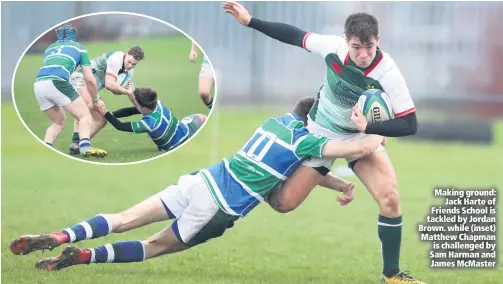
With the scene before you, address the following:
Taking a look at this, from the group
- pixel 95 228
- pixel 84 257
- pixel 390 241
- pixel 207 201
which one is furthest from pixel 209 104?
pixel 390 241

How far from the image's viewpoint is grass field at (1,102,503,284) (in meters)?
5.57

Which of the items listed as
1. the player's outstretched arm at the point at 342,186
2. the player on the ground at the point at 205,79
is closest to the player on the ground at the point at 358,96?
the player's outstretched arm at the point at 342,186

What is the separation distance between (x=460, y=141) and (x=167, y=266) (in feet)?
11.6

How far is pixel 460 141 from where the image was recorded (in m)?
8.41

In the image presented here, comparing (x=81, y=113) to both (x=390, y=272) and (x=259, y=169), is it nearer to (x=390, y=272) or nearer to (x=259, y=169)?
(x=259, y=169)

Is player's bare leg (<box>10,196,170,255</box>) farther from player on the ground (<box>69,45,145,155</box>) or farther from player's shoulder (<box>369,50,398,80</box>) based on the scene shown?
player's shoulder (<box>369,50,398,80</box>)

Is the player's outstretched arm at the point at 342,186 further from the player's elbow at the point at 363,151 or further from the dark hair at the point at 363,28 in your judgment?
the dark hair at the point at 363,28

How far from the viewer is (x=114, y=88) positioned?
5918 millimetres

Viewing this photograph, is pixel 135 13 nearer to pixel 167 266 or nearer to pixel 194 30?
pixel 194 30

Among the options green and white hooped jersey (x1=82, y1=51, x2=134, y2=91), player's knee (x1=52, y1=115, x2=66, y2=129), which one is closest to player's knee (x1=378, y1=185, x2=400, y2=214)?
green and white hooped jersey (x1=82, y1=51, x2=134, y2=91)

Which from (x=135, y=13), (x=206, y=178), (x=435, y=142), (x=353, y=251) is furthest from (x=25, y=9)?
(x=435, y=142)

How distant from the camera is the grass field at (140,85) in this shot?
5934 mm

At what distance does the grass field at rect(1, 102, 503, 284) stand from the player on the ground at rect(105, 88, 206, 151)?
0.55 meters

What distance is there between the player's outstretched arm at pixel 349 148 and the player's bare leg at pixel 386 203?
12 centimetres
